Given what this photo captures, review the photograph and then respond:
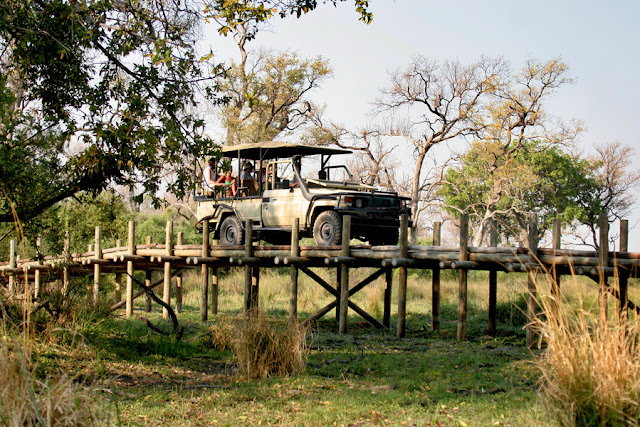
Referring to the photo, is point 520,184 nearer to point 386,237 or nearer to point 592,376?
point 386,237

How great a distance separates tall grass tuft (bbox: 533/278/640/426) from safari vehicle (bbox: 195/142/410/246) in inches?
317

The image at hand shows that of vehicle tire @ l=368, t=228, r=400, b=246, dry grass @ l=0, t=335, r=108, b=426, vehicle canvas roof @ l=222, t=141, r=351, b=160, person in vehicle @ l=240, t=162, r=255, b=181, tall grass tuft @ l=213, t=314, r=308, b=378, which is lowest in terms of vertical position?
tall grass tuft @ l=213, t=314, r=308, b=378

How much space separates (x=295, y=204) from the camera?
14.1 metres

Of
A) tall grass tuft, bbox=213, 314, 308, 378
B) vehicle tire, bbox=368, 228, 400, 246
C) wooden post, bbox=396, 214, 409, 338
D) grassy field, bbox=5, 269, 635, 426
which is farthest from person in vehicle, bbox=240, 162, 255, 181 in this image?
tall grass tuft, bbox=213, 314, 308, 378

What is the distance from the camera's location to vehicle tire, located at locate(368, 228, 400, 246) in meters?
13.9

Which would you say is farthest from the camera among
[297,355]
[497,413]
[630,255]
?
[630,255]

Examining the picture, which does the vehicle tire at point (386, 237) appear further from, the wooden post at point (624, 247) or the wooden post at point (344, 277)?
the wooden post at point (624, 247)

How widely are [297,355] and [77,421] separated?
14.8 feet

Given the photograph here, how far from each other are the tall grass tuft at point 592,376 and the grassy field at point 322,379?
1.07ft

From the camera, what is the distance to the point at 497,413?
665cm

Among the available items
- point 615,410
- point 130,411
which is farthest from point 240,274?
point 615,410

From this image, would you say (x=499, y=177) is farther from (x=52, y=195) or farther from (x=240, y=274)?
(x=52, y=195)

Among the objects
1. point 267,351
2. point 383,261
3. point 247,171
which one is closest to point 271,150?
point 247,171

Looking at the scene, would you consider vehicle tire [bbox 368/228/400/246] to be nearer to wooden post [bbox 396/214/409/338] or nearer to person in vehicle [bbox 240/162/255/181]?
wooden post [bbox 396/214/409/338]
